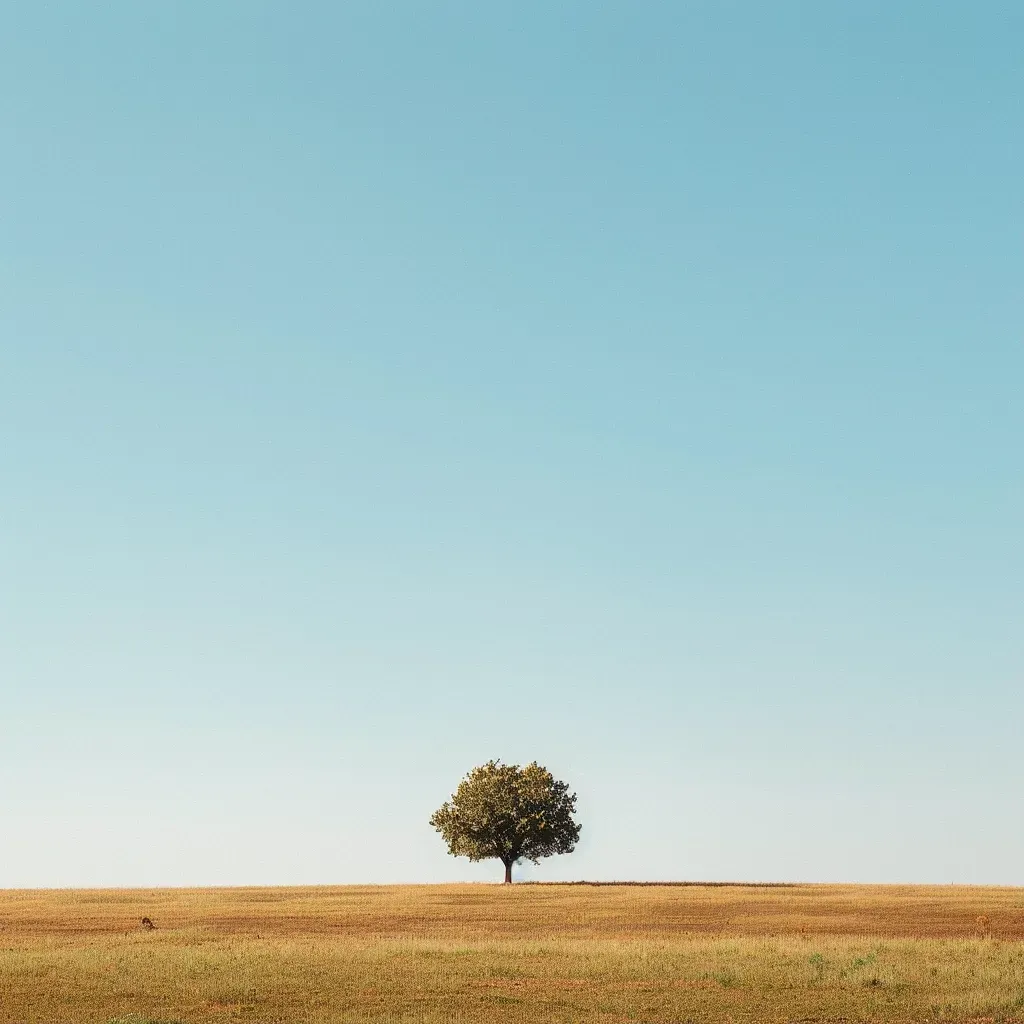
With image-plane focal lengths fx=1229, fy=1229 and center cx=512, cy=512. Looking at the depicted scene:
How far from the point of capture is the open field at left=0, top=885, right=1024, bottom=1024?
32.0m

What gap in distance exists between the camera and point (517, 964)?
42406mm

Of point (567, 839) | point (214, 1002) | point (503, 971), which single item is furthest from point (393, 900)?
point (214, 1002)

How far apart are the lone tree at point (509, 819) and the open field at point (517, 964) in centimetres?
4178

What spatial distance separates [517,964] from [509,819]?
258 feet

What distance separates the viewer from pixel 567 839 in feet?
398

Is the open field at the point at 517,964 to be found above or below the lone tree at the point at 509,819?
below

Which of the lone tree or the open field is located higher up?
the lone tree

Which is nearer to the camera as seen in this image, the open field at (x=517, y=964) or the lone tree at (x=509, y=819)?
the open field at (x=517, y=964)

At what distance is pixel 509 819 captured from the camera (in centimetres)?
11975

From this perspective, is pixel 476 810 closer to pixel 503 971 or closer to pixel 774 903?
pixel 774 903

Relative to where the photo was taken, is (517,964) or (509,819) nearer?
(517,964)

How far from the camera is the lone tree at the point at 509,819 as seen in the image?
119438 mm

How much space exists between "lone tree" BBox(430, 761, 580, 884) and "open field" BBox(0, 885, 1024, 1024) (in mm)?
41777

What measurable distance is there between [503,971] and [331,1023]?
12.3 m
